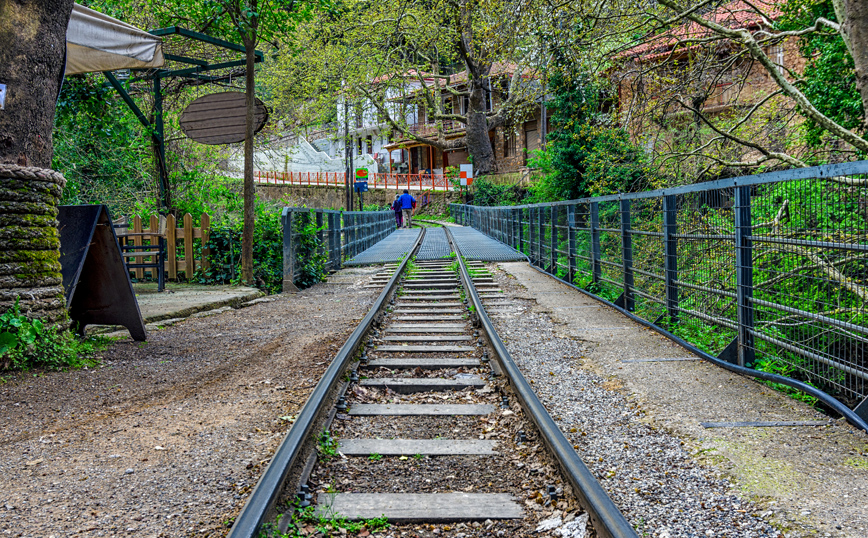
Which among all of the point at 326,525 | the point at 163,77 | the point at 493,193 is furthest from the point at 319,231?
the point at 493,193

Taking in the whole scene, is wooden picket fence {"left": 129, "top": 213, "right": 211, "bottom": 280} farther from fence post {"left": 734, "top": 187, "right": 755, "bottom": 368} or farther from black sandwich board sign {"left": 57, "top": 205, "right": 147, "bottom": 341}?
fence post {"left": 734, "top": 187, "right": 755, "bottom": 368}

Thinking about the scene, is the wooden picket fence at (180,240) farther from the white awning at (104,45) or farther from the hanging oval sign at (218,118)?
the white awning at (104,45)

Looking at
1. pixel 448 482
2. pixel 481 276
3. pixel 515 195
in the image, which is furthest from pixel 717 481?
pixel 515 195

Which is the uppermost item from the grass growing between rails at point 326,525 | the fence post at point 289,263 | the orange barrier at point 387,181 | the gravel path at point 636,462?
the orange barrier at point 387,181

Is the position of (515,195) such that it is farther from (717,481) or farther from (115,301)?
(717,481)

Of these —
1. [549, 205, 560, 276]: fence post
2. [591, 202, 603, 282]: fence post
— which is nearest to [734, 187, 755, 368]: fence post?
[591, 202, 603, 282]: fence post

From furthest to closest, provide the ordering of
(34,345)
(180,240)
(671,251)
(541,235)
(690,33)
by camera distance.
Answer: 1. (541,235)
2. (180,240)
3. (690,33)
4. (671,251)
5. (34,345)

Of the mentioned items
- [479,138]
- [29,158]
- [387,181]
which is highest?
[479,138]

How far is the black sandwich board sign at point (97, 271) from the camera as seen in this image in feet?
20.5

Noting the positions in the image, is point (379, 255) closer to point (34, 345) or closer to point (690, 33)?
→ point (690, 33)

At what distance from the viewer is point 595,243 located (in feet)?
31.3

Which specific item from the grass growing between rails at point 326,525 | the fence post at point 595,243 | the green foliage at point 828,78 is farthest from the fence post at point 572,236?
the grass growing between rails at point 326,525

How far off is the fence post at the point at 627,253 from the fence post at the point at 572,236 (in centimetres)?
233

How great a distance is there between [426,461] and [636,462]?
1.13m
